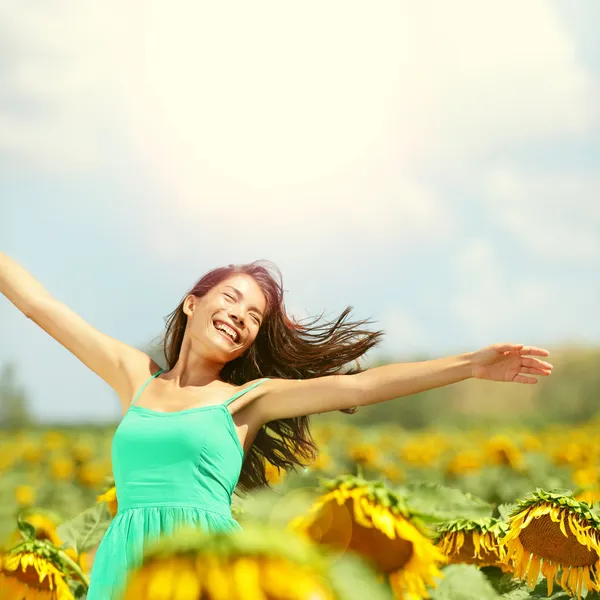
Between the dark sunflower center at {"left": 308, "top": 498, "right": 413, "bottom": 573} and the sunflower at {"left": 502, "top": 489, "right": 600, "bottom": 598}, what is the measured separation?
736mm

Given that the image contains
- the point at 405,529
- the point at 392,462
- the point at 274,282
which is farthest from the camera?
the point at 392,462

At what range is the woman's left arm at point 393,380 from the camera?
65.6 inches

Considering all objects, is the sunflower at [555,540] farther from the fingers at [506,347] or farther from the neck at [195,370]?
the neck at [195,370]

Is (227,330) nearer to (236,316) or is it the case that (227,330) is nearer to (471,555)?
(236,316)

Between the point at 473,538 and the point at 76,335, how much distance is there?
1141 mm

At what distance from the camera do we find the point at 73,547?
84.3 inches

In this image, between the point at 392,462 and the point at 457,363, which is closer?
the point at 457,363

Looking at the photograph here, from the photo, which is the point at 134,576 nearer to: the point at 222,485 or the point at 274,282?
the point at 222,485

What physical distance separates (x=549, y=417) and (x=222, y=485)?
17195mm

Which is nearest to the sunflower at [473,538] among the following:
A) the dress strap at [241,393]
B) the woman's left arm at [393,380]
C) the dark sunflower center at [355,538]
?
the woman's left arm at [393,380]

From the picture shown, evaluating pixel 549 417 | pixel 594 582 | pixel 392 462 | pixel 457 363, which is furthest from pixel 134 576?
pixel 549 417

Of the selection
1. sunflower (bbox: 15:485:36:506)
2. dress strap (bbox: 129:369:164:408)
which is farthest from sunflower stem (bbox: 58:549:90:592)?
sunflower (bbox: 15:485:36:506)

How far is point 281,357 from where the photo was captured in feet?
7.52

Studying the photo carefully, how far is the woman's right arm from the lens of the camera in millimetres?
2242
